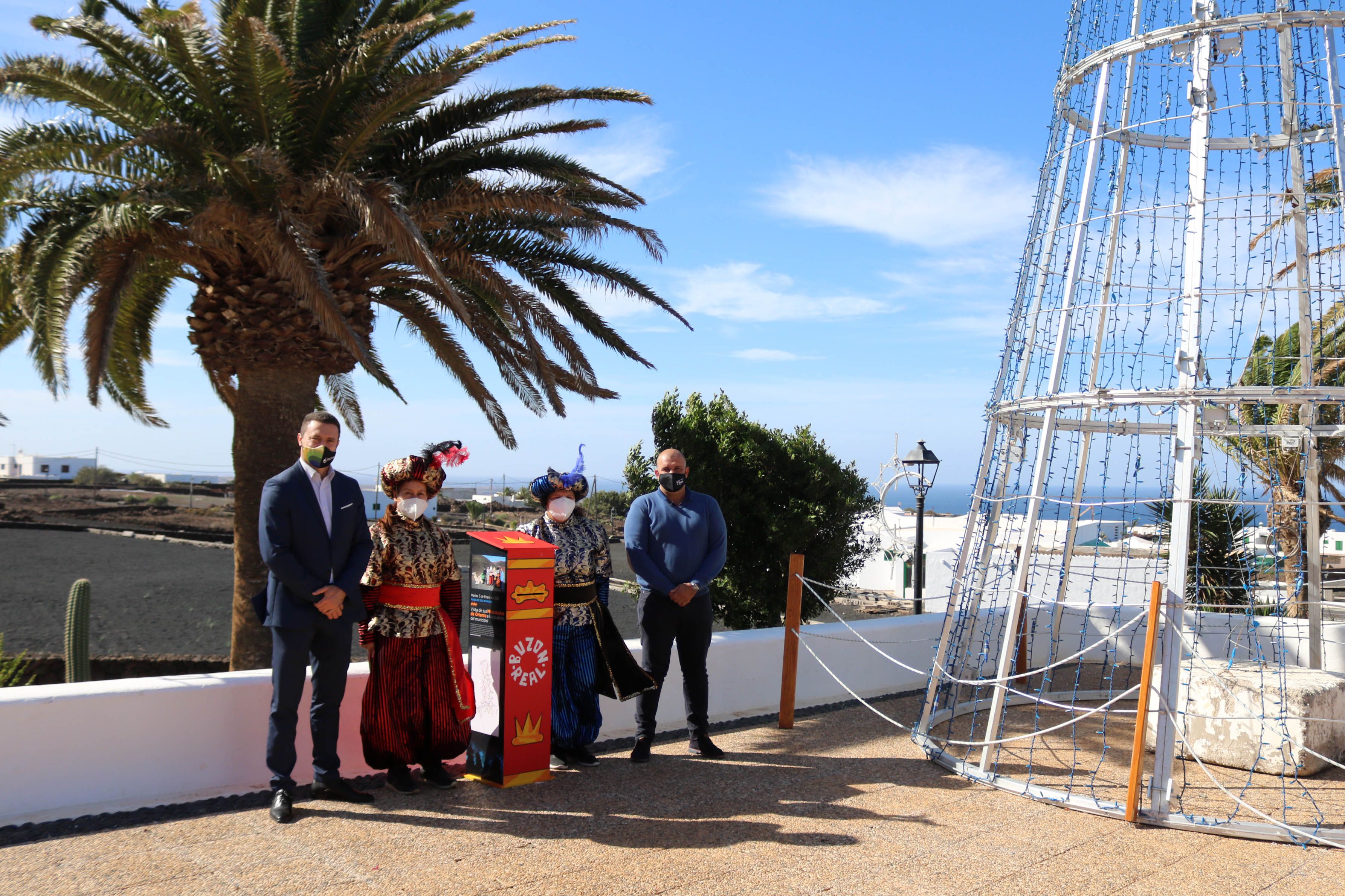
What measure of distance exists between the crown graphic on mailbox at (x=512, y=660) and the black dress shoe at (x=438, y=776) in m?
0.19

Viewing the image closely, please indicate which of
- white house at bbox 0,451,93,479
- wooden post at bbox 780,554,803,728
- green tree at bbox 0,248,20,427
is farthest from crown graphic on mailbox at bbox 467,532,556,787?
white house at bbox 0,451,93,479

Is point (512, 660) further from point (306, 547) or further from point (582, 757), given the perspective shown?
point (306, 547)

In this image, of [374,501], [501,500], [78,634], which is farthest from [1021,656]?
[501,500]

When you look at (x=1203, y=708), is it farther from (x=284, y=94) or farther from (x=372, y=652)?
(x=284, y=94)

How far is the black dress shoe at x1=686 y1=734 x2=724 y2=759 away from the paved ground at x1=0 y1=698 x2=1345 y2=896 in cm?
40

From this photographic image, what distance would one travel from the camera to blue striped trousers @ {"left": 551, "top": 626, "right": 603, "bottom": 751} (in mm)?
5562

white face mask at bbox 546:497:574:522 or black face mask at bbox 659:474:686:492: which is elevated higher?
black face mask at bbox 659:474:686:492

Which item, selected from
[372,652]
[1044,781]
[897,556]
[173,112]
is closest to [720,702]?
[1044,781]

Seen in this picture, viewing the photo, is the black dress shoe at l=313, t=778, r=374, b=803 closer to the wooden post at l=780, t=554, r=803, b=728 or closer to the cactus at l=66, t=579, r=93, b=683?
the wooden post at l=780, t=554, r=803, b=728

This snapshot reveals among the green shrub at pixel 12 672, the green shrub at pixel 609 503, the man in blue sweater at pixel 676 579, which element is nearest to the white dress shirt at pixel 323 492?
the man in blue sweater at pixel 676 579

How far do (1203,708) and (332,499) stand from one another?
5573mm

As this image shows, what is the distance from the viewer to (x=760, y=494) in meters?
11.2

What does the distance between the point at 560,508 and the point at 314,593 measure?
1.47 metres

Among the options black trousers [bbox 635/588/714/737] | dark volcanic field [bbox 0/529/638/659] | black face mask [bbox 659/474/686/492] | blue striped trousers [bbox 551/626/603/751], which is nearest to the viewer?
blue striped trousers [bbox 551/626/603/751]
